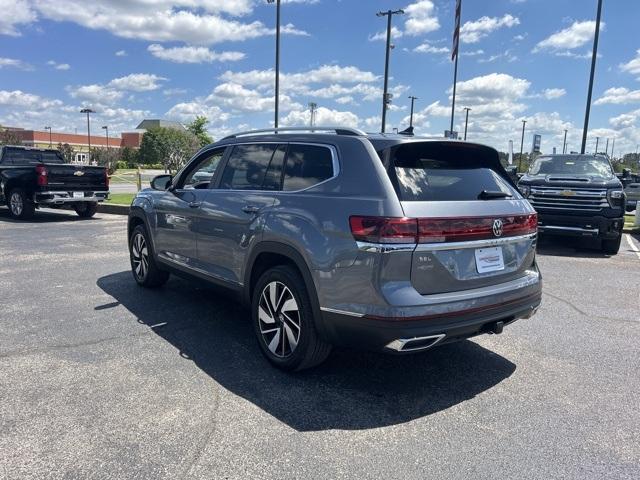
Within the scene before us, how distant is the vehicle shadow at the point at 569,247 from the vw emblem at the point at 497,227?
6.50 m

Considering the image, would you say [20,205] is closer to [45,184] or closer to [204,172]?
[45,184]

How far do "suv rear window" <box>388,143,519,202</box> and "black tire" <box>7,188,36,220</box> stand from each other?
12.8 m

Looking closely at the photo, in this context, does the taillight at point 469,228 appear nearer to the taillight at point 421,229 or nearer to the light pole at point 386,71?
the taillight at point 421,229

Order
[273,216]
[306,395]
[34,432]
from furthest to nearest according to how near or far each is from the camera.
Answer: [273,216], [306,395], [34,432]

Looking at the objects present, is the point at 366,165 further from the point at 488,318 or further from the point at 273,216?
the point at 488,318

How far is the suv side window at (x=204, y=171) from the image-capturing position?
201 inches

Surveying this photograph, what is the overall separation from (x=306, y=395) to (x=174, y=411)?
88cm

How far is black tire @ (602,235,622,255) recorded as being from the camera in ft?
31.3

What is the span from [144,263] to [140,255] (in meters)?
0.16

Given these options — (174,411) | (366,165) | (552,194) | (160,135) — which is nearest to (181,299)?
(174,411)

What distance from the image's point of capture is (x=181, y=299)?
5926 millimetres

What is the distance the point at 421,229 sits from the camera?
3.18m

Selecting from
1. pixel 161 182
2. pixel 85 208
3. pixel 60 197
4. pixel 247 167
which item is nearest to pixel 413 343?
pixel 247 167

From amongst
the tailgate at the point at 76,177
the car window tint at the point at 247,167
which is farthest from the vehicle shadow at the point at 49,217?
the car window tint at the point at 247,167
